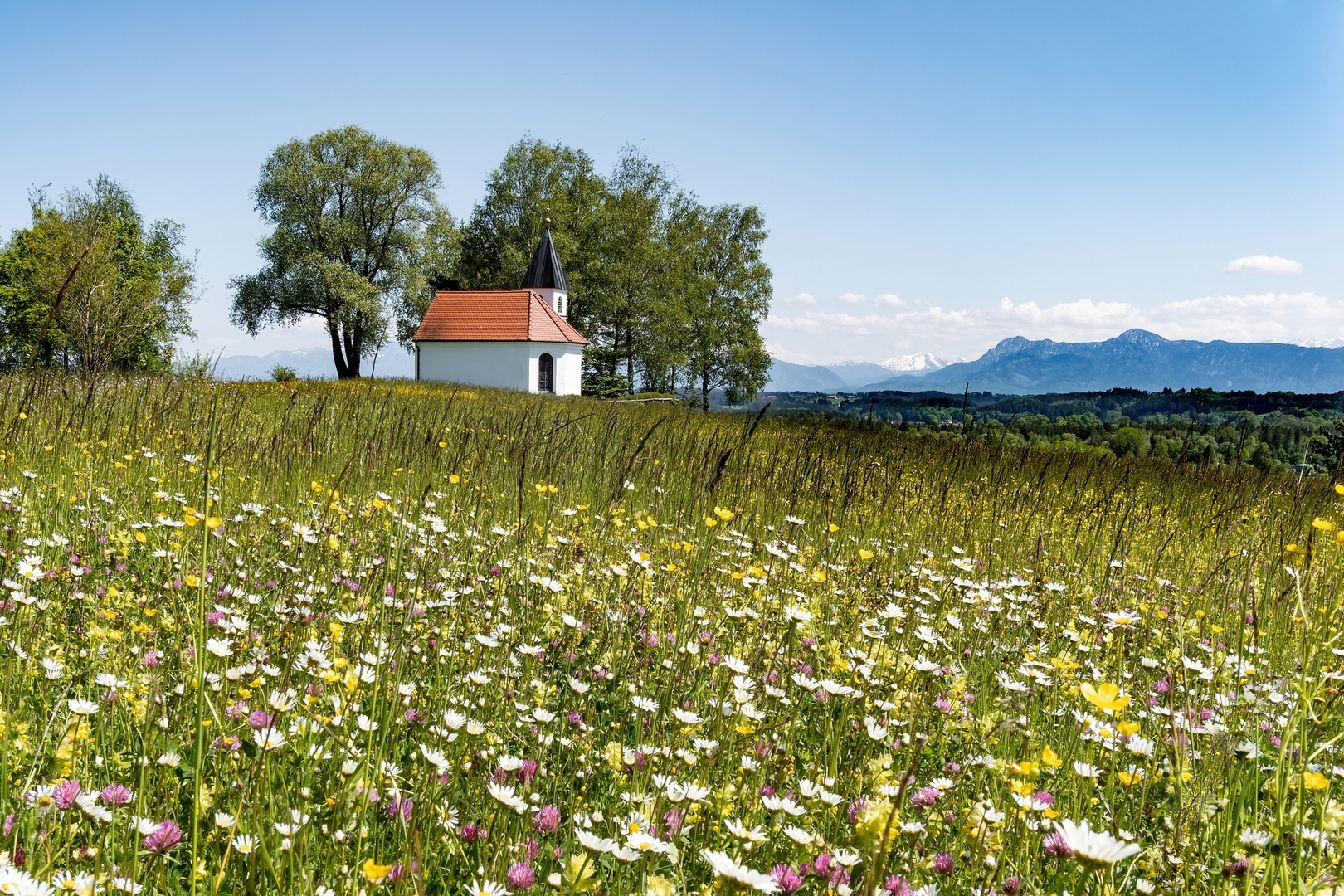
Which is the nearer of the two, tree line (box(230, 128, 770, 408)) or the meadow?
the meadow

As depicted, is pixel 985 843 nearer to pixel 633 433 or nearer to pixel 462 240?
pixel 633 433

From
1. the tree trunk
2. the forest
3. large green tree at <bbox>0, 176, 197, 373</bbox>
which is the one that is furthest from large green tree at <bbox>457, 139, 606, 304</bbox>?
the forest

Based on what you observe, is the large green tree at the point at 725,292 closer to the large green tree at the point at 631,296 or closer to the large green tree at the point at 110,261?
the large green tree at the point at 631,296

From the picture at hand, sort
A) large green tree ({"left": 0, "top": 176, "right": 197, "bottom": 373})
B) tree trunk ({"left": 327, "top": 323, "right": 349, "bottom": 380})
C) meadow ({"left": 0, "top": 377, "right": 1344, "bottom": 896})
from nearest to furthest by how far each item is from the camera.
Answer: meadow ({"left": 0, "top": 377, "right": 1344, "bottom": 896})
large green tree ({"left": 0, "top": 176, "right": 197, "bottom": 373})
tree trunk ({"left": 327, "top": 323, "right": 349, "bottom": 380})

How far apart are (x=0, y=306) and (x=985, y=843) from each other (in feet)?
209

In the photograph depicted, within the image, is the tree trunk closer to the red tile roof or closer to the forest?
the red tile roof

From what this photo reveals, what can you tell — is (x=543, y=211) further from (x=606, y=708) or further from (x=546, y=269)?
(x=606, y=708)

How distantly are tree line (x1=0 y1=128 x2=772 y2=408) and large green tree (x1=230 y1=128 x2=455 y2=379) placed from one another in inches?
3.5

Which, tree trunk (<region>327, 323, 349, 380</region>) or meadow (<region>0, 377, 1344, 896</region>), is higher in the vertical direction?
tree trunk (<region>327, 323, 349, 380</region>)

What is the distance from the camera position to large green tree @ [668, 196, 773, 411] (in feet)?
186

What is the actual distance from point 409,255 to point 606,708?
51.7m

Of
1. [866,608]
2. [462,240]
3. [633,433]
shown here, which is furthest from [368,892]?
[462,240]

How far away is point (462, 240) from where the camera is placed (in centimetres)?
5456

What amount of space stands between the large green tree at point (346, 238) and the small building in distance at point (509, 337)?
303 centimetres
